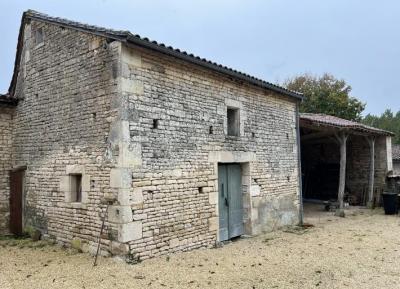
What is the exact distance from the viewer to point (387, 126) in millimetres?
39844

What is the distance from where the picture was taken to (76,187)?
7.36 m

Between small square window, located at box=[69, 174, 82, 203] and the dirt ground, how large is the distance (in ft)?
3.39

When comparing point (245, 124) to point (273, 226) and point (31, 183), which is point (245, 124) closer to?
point (273, 226)

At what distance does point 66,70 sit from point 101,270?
407 centimetres

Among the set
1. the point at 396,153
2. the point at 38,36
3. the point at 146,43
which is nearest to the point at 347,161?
the point at 396,153

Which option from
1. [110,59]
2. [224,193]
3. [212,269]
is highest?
[110,59]

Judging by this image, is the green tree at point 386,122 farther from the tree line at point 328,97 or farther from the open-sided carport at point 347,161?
the open-sided carport at point 347,161

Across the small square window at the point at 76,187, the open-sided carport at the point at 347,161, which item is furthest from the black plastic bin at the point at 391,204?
the small square window at the point at 76,187

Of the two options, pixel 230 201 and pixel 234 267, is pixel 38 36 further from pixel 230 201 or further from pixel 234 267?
pixel 234 267

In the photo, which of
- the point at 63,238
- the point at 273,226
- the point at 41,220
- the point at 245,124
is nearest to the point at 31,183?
the point at 41,220

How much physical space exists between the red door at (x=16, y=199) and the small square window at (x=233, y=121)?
503cm

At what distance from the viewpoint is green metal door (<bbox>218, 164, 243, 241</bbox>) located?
332 inches

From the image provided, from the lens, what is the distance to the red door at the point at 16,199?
854 cm

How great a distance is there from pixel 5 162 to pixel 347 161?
13.6 meters
